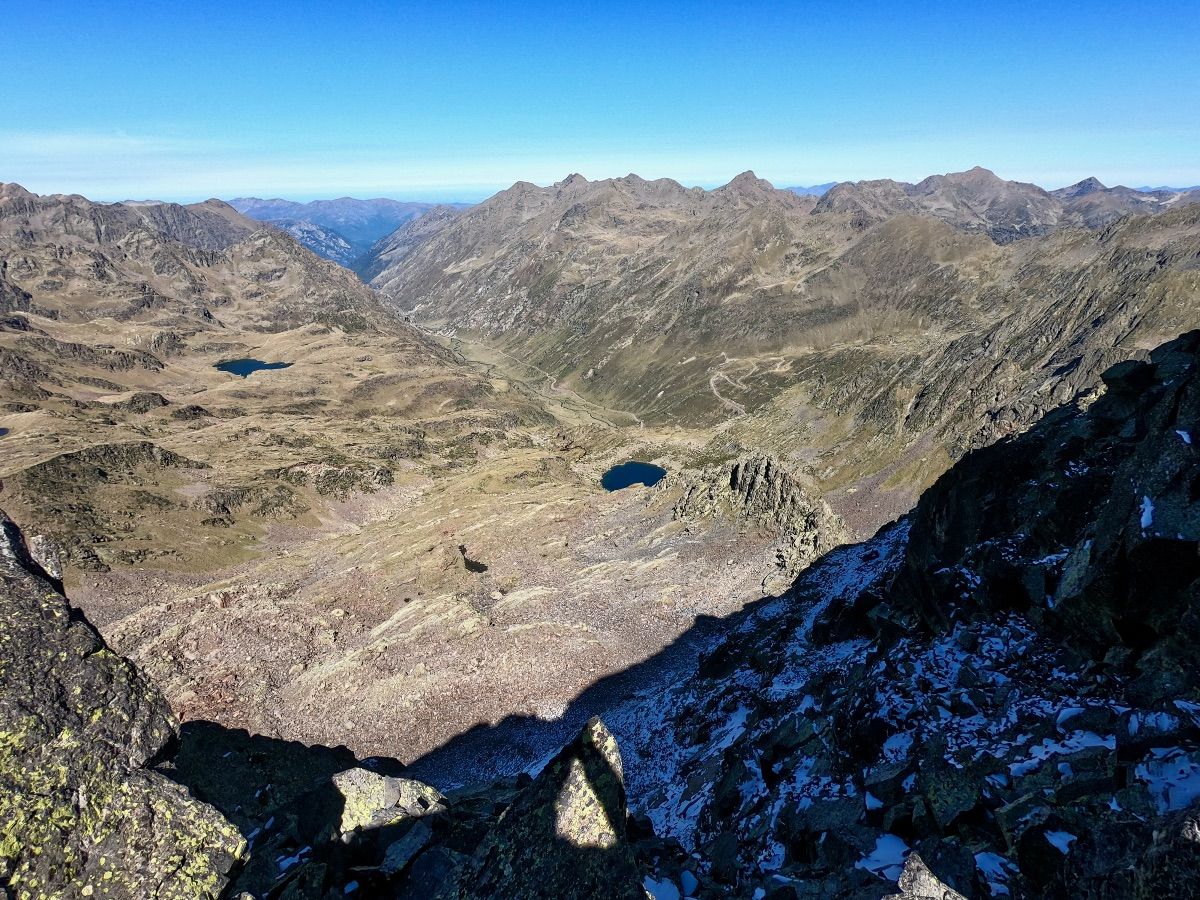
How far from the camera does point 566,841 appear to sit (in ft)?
47.8

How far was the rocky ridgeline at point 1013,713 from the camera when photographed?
13.3 meters

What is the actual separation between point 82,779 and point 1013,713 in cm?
2553

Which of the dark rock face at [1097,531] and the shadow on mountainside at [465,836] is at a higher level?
the dark rock face at [1097,531]

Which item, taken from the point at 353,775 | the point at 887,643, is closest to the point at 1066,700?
the point at 887,643

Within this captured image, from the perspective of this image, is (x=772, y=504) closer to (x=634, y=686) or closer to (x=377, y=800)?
(x=634, y=686)

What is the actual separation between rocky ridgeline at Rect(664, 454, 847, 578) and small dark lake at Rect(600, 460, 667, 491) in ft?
324

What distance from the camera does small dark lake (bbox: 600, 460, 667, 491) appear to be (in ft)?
602

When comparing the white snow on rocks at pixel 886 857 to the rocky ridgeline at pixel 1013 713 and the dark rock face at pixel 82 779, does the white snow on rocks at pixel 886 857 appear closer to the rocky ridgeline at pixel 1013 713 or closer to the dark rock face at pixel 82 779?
the rocky ridgeline at pixel 1013 713

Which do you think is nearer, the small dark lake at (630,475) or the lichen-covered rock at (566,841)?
the lichen-covered rock at (566,841)

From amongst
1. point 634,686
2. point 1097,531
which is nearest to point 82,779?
point 1097,531

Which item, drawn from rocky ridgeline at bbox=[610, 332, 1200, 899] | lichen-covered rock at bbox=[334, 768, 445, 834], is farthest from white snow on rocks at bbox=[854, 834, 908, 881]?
lichen-covered rock at bbox=[334, 768, 445, 834]

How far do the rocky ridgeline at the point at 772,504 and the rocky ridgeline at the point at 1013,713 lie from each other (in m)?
30.4

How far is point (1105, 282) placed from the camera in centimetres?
19675

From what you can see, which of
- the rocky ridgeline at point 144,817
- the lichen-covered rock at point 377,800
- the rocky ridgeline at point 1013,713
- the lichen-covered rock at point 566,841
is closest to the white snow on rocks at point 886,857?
the rocky ridgeline at point 1013,713
